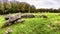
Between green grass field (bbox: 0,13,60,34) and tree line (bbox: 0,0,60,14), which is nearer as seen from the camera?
green grass field (bbox: 0,13,60,34)

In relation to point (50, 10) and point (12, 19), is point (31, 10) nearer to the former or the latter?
point (50, 10)

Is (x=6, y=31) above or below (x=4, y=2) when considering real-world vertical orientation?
below

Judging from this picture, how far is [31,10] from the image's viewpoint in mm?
22156

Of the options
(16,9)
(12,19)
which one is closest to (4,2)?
(16,9)

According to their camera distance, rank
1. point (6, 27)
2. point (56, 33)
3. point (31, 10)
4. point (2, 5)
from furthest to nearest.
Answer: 1. point (2, 5)
2. point (31, 10)
3. point (6, 27)
4. point (56, 33)

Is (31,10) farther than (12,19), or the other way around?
(31,10)

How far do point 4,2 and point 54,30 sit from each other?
13481 mm

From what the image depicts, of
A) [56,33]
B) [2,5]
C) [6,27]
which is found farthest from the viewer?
[2,5]

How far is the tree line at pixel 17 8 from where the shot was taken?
22.1 metres

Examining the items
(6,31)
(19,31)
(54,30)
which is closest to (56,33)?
(54,30)

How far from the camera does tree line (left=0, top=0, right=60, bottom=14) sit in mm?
22109

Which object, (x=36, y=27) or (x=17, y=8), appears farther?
(x=17, y=8)

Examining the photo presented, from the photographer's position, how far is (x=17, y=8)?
2300 cm

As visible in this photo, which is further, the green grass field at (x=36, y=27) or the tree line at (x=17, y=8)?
the tree line at (x=17, y=8)
